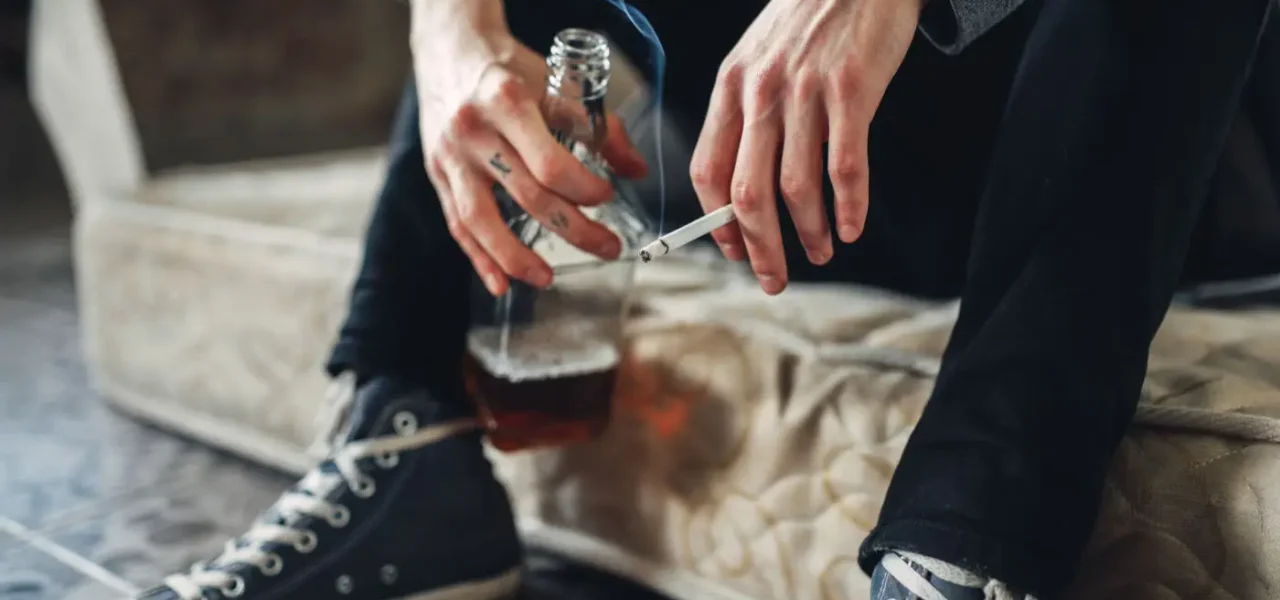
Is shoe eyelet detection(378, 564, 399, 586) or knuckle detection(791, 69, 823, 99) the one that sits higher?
knuckle detection(791, 69, 823, 99)

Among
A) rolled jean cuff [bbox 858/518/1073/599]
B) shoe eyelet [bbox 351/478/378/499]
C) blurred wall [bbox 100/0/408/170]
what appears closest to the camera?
rolled jean cuff [bbox 858/518/1073/599]

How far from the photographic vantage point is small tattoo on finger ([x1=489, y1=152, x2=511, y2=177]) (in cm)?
59

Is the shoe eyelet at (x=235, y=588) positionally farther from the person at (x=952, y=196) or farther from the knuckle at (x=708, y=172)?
the knuckle at (x=708, y=172)

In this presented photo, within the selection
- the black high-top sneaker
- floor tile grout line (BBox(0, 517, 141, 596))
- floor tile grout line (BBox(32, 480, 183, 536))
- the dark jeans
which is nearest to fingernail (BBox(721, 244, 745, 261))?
the dark jeans

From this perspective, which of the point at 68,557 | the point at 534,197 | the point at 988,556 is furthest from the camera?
the point at 68,557

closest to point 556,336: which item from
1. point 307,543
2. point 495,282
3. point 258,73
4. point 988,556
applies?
point 495,282

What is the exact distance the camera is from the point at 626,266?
Result: 27.8 inches

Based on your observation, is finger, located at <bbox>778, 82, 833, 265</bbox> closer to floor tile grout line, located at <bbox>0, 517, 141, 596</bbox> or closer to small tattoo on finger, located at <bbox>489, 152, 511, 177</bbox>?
small tattoo on finger, located at <bbox>489, 152, 511, 177</bbox>

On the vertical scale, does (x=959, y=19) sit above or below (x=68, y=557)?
above

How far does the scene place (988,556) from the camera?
484mm

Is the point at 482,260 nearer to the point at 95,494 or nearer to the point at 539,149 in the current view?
the point at 539,149

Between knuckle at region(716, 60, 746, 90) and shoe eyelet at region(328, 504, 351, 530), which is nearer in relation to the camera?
knuckle at region(716, 60, 746, 90)

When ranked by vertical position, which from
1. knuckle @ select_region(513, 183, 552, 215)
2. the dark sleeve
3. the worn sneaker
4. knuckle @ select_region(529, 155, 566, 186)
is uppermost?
the dark sleeve

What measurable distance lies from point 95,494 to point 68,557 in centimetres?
11
